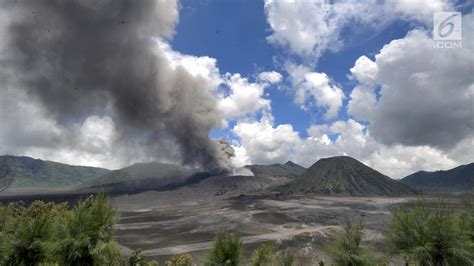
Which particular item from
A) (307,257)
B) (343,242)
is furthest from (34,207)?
(307,257)

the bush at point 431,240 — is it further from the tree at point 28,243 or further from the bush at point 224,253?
the tree at point 28,243

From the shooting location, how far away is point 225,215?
5487 inches

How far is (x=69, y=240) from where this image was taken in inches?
945

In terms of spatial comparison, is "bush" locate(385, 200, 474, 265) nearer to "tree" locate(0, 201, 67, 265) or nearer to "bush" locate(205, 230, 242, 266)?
"bush" locate(205, 230, 242, 266)

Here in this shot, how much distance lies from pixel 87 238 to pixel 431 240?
81.4 feet

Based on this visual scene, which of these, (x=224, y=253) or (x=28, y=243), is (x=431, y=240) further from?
(x=28, y=243)

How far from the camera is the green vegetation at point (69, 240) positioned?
78.8 ft

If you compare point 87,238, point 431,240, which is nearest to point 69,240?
point 87,238

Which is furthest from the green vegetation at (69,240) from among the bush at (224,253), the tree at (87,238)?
the bush at (224,253)

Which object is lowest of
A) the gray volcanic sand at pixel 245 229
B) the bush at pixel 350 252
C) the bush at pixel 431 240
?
the gray volcanic sand at pixel 245 229

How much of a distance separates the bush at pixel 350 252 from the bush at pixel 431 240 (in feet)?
9.61

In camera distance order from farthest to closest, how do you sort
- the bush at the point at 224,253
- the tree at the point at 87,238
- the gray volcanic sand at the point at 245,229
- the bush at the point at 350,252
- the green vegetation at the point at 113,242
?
the gray volcanic sand at the point at 245,229 < the bush at the point at 350,252 < the bush at the point at 224,253 < the green vegetation at the point at 113,242 < the tree at the point at 87,238

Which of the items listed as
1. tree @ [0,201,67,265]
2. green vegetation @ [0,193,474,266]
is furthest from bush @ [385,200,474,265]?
tree @ [0,201,67,265]

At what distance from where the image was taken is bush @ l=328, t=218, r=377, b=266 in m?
29.0
